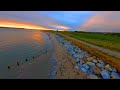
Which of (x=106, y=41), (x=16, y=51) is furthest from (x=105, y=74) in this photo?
(x=106, y=41)

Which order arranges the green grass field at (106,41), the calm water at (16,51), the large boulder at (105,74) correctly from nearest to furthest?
the large boulder at (105,74) → the calm water at (16,51) → the green grass field at (106,41)

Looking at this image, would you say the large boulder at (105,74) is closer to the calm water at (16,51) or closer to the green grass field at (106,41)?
the calm water at (16,51)

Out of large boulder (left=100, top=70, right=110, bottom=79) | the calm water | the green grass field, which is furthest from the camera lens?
the green grass field

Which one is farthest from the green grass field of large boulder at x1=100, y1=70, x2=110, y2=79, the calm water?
large boulder at x1=100, y1=70, x2=110, y2=79

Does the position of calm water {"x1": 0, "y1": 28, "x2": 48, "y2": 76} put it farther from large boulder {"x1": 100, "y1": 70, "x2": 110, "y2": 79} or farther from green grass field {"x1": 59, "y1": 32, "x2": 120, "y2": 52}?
green grass field {"x1": 59, "y1": 32, "x2": 120, "y2": 52}

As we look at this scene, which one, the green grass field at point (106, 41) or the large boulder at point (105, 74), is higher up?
the large boulder at point (105, 74)

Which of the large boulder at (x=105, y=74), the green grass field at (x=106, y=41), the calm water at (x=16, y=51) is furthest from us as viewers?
the green grass field at (x=106, y=41)

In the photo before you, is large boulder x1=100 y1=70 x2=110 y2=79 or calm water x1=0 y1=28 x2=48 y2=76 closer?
large boulder x1=100 y1=70 x2=110 y2=79

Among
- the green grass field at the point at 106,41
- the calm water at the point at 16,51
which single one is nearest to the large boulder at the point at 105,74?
the calm water at the point at 16,51

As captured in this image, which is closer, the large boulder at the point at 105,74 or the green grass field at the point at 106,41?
the large boulder at the point at 105,74
